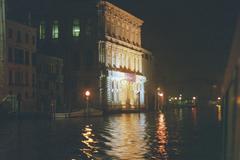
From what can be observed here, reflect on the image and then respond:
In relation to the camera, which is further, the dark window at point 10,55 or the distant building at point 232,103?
the dark window at point 10,55

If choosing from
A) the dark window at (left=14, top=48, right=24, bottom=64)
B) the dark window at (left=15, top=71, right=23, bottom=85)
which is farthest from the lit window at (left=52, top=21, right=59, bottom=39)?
the dark window at (left=15, top=71, right=23, bottom=85)

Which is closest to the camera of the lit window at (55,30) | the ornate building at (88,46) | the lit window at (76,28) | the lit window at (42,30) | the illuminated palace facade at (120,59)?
the ornate building at (88,46)

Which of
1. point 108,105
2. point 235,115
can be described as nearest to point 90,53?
point 108,105

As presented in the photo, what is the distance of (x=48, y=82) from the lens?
255 feet

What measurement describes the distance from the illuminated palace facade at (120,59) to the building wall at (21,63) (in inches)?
779

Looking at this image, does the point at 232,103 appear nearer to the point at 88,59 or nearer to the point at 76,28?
the point at 88,59

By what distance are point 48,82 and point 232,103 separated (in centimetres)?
7551

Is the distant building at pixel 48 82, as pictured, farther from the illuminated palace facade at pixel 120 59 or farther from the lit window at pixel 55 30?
the lit window at pixel 55 30

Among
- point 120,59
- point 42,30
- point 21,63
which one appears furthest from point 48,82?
point 120,59

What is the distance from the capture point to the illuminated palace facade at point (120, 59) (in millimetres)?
89625

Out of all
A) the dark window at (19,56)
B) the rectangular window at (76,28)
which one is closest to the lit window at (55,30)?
the rectangular window at (76,28)

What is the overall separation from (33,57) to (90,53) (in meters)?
19.8

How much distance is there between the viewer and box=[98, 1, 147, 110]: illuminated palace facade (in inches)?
3529

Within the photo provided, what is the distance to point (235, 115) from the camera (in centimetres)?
293
